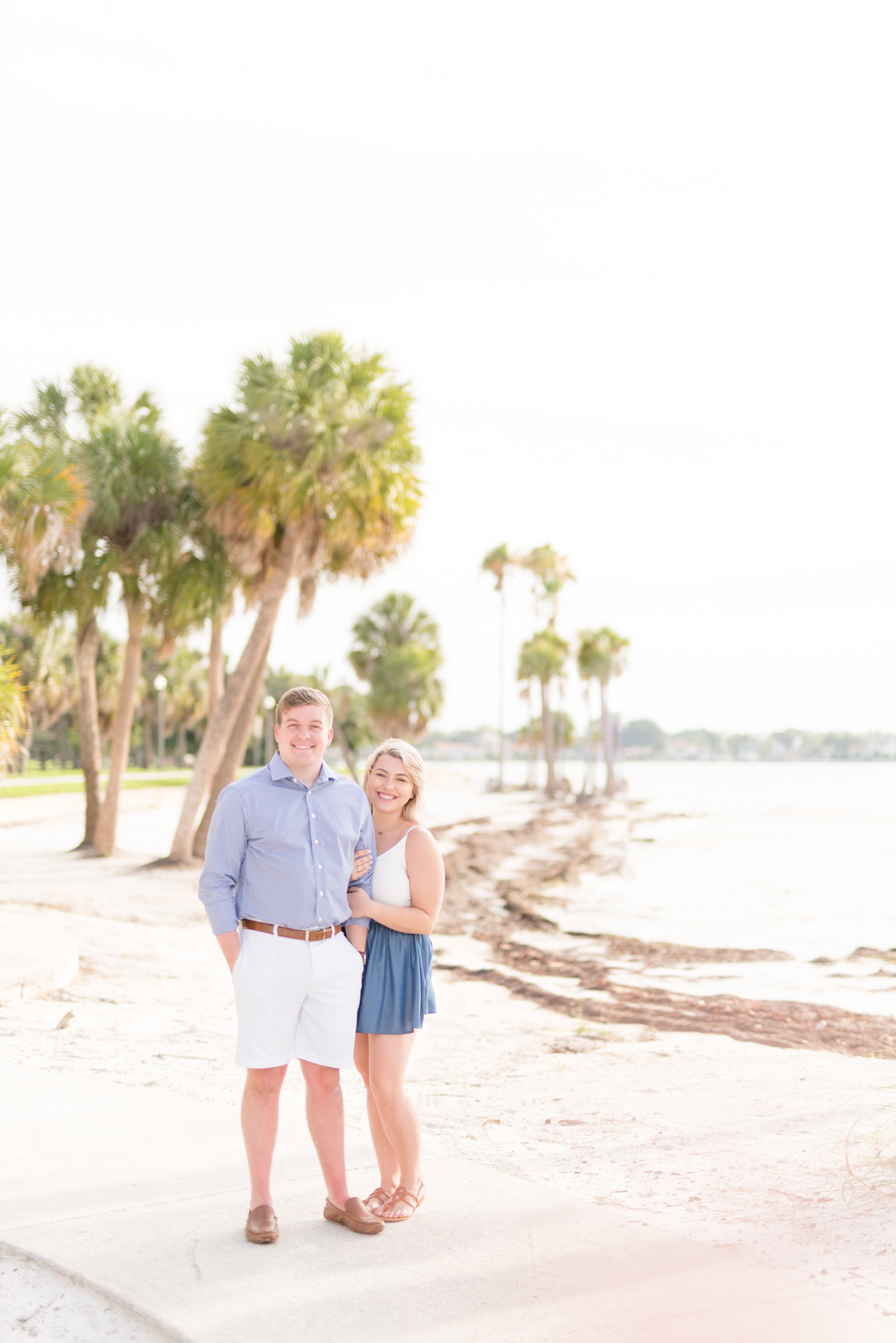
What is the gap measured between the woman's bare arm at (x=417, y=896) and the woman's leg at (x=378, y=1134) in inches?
17.0

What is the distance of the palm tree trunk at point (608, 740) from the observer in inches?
2741

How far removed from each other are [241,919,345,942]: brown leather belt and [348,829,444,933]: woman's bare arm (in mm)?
147

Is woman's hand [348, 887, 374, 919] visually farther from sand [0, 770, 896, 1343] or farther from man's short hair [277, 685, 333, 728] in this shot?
sand [0, 770, 896, 1343]

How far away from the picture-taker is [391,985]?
370 cm

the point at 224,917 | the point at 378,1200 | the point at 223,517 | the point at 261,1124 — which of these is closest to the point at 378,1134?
the point at 378,1200

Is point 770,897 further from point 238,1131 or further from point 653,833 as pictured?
point 653,833

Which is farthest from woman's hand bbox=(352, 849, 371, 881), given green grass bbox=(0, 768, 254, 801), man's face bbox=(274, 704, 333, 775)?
green grass bbox=(0, 768, 254, 801)

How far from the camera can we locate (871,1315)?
308 cm

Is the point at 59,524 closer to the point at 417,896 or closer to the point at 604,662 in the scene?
the point at 417,896

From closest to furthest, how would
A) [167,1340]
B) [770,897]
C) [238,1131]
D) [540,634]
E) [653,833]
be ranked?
[167,1340]
[238,1131]
[770,897]
[653,833]
[540,634]

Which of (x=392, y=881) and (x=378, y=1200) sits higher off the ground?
(x=392, y=881)

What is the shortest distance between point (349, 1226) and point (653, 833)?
35.6 m

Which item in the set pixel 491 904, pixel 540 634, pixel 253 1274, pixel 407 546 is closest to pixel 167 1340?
pixel 253 1274

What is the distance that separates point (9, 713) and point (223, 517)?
5364mm
